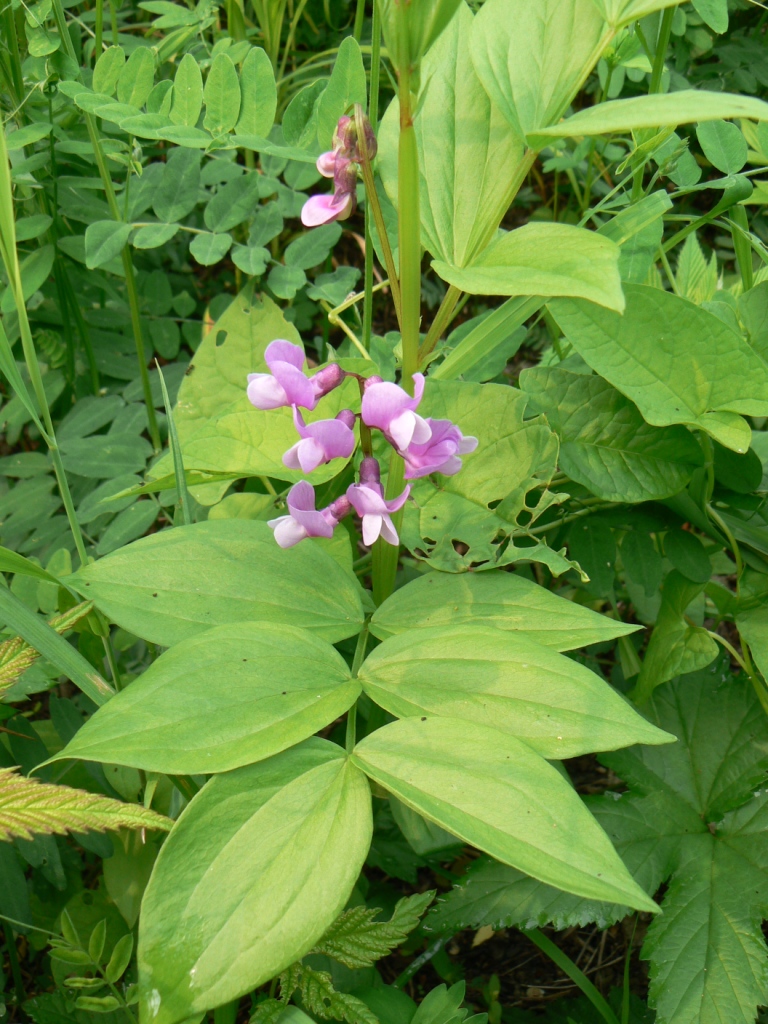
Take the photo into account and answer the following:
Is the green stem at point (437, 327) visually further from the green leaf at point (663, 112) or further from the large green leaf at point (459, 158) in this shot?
the green leaf at point (663, 112)

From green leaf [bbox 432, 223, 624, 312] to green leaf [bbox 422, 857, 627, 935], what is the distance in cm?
78

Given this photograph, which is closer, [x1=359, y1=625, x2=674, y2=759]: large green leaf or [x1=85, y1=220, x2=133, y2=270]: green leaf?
[x1=359, y1=625, x2=674, y2=759]: large green leaf

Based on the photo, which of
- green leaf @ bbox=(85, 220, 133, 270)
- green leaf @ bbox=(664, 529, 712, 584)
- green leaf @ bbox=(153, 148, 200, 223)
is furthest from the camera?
green leaf @ bbox=(153, 148, 200, 223)

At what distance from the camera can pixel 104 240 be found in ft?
5.09

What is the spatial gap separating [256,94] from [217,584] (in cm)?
85

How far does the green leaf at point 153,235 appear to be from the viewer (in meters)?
1.56

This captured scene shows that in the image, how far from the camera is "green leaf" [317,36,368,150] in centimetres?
A: 122

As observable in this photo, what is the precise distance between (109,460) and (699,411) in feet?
3.43

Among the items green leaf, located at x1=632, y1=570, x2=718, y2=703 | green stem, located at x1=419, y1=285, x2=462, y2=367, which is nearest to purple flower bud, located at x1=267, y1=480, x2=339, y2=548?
green stem, located at x1=419, y1=285, x2=462, y2=367

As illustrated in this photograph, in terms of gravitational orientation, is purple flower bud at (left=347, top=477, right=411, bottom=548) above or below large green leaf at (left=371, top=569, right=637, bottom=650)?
above

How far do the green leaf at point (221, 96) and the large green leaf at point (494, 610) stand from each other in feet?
2.72

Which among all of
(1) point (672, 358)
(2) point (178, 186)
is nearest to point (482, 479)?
(1) point (672, 358)

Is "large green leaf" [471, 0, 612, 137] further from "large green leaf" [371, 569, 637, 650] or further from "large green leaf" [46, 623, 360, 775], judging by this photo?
"large green leaf" [46, 623, 360, 775]

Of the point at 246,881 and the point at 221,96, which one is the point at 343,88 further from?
the point at 246,881
